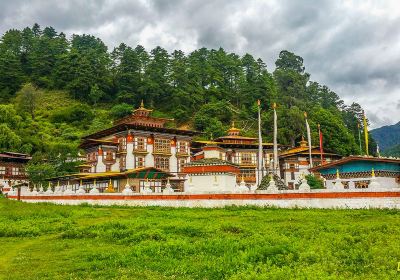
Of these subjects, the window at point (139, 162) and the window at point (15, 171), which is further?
the window at point (15, 171)

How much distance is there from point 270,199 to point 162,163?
116 feet

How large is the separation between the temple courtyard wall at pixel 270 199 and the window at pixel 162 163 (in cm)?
2217

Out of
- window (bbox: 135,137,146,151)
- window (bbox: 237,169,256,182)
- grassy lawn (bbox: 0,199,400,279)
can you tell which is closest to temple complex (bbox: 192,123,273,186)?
window (bbox: 237,169,256,182)

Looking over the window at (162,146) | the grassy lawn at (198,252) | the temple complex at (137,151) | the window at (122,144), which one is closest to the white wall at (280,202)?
the grassy lawn at (198,252)

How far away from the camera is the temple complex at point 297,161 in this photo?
7256 centimetres

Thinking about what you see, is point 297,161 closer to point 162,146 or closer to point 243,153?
point 243,153

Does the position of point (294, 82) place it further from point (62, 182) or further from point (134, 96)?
point (62, 182)

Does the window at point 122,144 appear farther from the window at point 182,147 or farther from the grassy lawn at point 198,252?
the grassy lawn at point 198,252

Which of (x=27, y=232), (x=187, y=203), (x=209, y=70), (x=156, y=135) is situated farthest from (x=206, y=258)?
(x=209, y=70)

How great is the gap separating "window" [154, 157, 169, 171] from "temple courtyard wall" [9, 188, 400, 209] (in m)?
22.2

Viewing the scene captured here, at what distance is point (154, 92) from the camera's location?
10569 centimetres

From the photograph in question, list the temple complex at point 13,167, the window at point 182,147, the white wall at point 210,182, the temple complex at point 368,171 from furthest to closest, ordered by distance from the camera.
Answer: the temple complex at point 13,167, the window at point 182,147, the white wall at point 210,182, the temple complex at point 368,171

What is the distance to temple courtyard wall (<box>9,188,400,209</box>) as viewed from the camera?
83.5ft

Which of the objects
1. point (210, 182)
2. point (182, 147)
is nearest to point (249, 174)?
point (182, 147)
